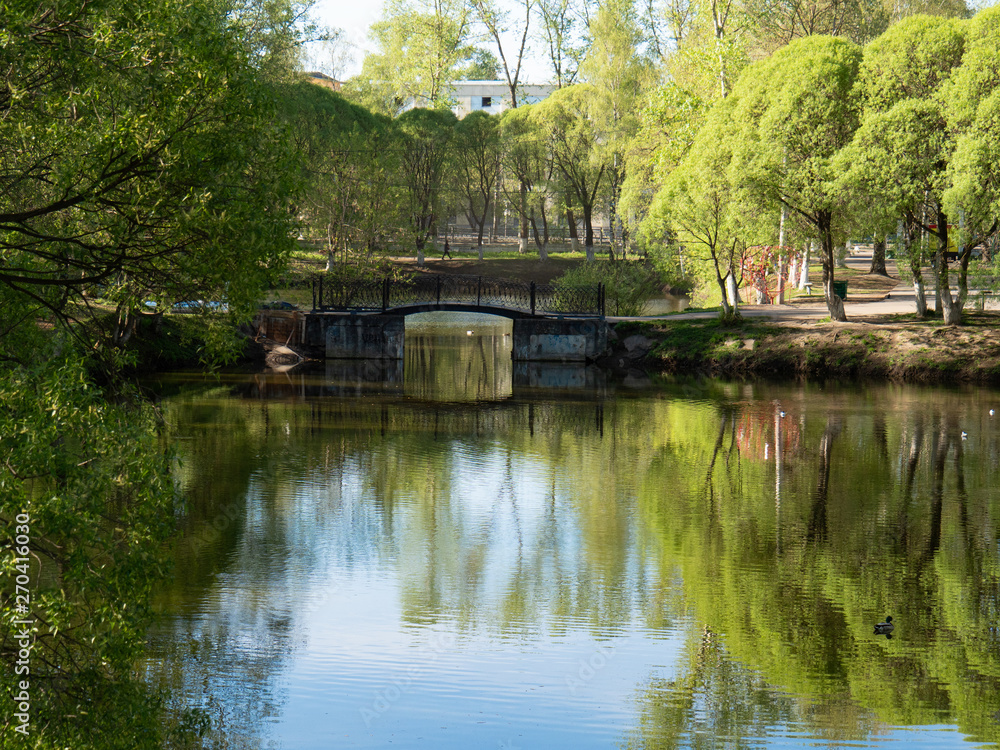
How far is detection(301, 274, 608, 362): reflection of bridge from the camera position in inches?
1339

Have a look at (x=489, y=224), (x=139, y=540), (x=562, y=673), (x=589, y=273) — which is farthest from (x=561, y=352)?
(x=489, y=224)

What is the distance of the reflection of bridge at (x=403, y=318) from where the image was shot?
112 feet

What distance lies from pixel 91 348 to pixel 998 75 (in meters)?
26.4

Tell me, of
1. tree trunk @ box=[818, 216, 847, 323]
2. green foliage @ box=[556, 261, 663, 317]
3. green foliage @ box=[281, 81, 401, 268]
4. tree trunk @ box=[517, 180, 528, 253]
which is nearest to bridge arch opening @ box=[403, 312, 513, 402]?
green foliage @ box=[556, 261, 663, 317]

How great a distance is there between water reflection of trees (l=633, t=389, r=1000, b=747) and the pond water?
4cm

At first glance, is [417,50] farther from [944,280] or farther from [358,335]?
[944,280]

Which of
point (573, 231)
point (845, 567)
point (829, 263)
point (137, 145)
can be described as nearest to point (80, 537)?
point (137, 145)

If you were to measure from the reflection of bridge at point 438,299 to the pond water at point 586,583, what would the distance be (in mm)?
11668

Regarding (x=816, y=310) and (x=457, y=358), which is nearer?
(x=816, y=310)

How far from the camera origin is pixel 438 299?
33.6 meters

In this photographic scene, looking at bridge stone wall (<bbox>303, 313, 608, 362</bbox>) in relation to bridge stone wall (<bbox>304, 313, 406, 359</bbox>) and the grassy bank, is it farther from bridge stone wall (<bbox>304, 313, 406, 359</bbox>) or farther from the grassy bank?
the grassy bank

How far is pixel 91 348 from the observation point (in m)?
7.79

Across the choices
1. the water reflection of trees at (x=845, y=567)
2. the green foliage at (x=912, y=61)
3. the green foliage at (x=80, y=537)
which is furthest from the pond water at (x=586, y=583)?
the green foliage at (x=912, y=61)

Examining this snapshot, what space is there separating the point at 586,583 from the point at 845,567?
132 inches
